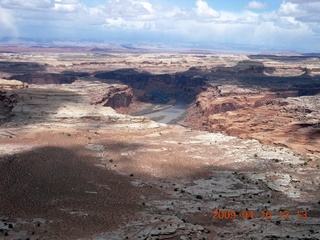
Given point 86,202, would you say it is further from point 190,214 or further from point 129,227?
point 190,214

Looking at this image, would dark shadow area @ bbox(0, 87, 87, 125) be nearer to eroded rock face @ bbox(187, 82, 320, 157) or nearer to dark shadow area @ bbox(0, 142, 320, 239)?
dark shadow area @ bbox(0, 142, 320, 239)

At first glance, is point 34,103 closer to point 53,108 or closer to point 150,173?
point 53,108

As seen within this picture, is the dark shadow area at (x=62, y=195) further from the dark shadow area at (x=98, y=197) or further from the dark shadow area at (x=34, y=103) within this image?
the dark shadow area at (x=34, y=103)
